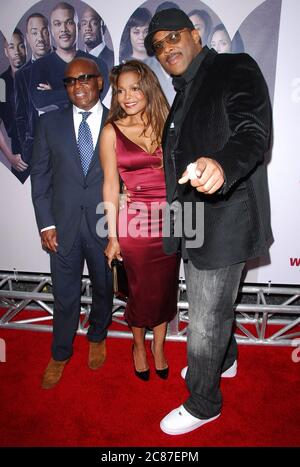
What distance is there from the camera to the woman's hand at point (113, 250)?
2.25 metres

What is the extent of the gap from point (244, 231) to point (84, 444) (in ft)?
5.06

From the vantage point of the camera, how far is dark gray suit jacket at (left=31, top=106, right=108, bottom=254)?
225 cm

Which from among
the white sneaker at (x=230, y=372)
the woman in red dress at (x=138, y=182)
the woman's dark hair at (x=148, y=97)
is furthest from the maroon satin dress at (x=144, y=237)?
the white sneaker at (x=230, y=372)

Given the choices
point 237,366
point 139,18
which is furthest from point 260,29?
point 237,366

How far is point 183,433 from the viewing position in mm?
2100

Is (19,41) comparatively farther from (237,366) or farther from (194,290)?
(237,366)

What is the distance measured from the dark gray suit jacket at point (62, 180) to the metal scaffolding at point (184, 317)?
2.78 feet

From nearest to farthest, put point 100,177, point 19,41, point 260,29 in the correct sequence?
point 100,177 → point 260,29 → point 19,41

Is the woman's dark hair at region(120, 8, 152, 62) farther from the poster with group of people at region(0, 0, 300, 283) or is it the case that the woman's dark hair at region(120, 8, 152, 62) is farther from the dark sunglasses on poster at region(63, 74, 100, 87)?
the dark sunglasses on poster at region(63, 74, 100, 87)

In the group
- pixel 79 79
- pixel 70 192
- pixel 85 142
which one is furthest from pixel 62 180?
pixel 79 79

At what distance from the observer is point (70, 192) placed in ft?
7.57

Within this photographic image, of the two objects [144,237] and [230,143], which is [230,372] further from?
[230,143]

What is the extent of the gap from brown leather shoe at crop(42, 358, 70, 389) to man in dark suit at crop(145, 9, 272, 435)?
0.91m

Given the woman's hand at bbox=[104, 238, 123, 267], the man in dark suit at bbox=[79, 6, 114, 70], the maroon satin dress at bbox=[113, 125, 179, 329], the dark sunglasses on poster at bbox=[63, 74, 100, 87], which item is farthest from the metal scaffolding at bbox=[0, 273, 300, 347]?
the man in dark suit at bbox=[79, 6, 114, 70]
